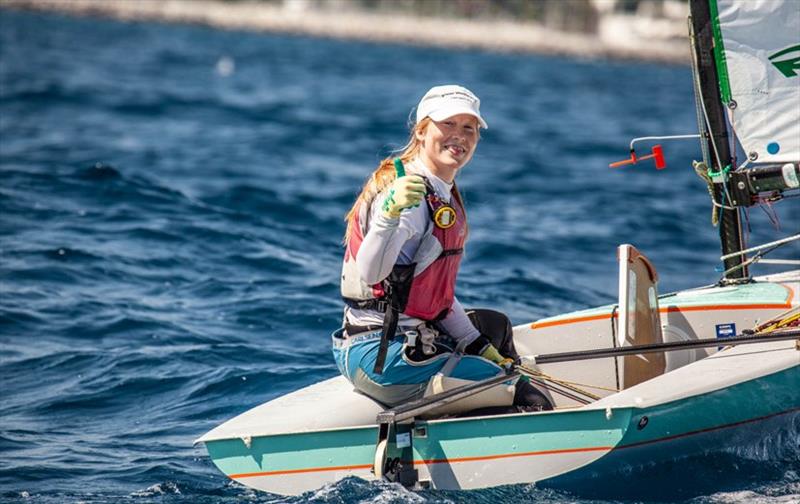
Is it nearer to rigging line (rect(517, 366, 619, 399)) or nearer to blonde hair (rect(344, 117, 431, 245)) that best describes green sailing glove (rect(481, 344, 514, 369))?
rigging line (rect(517, 366, 619, 399))

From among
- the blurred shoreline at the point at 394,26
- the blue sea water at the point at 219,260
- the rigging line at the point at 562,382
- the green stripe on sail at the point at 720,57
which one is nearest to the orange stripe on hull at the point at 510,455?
the blue sea water at the point at 219,260

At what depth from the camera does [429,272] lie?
4.70 metres

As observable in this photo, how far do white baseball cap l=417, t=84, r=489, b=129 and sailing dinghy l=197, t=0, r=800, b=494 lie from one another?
1.15 metres

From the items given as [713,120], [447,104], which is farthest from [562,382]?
[713,120]

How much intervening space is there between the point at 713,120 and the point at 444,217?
2.54m

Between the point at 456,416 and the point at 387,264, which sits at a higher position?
the point at 387,264

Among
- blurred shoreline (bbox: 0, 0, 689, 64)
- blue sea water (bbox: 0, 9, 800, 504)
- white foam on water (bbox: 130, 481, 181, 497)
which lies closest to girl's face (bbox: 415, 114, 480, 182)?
blue sea water (bbox: 0, 9, 800, 504)

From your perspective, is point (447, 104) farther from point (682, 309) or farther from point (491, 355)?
point (682, 309)

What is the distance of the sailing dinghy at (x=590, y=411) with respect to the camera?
461 cm

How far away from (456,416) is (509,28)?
96.0 metres

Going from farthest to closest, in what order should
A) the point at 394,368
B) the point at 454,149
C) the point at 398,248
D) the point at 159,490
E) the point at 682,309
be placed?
the point at 682,309 < the point at 159,490 < the point at 394,368 < the point at 454,149 < the point at 398,248

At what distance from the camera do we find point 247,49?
5897cm

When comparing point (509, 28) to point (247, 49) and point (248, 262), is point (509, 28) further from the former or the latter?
point (248, 262)

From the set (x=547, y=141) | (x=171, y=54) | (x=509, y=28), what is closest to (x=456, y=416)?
(x=547, y=141)
